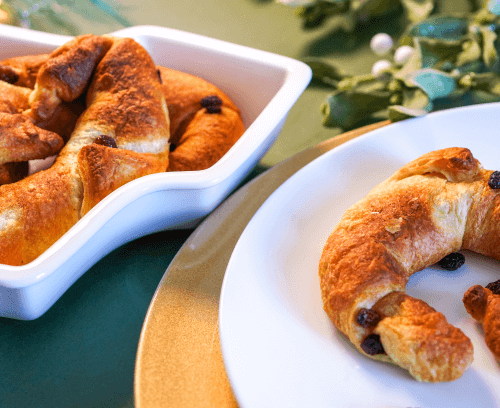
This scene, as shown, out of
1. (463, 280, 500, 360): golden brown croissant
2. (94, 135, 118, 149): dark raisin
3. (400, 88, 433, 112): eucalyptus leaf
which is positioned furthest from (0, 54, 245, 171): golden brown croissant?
(463, 280, 500, 360): golden brown croissant

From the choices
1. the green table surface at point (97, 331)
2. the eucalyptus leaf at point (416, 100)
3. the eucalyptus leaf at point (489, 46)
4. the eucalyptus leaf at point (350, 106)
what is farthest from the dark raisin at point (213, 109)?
the eucalyptus leaf at point (489, 46)

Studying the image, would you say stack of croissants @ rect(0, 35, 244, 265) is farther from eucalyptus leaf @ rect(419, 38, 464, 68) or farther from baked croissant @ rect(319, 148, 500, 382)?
eucalyptus leaf @ rect(419, 38, 464, 68)

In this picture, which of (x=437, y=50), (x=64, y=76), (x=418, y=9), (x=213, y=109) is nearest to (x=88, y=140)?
(x=64, y=76)

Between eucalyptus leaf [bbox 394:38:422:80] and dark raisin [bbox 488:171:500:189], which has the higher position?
eucalyptus leaf [bbox 394:38:422:80]

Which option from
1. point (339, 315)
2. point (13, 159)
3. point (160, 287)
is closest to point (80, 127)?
point (13, 159)

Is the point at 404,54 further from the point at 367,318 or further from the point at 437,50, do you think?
the point at 367,318

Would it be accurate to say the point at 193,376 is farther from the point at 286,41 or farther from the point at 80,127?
the point at 286,41

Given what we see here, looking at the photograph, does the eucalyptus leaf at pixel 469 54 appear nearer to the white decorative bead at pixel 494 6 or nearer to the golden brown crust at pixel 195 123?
the white decorative bead at pixel 494 6
